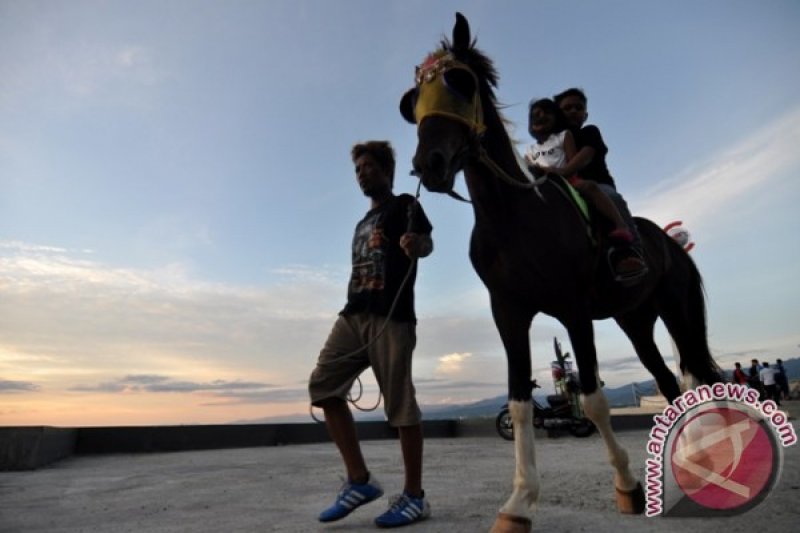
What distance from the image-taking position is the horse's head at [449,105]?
2748 mm

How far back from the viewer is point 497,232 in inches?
128

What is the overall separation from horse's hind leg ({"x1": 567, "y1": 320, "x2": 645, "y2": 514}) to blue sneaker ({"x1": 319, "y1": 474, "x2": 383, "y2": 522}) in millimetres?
1473

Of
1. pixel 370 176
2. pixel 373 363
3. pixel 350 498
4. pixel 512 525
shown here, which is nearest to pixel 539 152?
pixel 370 176

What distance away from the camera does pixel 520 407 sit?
3.30 meters

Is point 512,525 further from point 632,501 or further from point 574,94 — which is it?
point 574,94

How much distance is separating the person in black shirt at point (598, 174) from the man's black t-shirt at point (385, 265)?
1079mm

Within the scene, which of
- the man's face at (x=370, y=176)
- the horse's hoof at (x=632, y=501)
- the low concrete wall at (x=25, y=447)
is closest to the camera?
the horse's hoof at (x=632, y=501)

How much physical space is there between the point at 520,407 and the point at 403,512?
3.06 ft

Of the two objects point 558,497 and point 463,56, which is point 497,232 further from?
point 558,497

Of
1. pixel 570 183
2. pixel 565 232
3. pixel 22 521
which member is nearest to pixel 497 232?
pixel 565 232

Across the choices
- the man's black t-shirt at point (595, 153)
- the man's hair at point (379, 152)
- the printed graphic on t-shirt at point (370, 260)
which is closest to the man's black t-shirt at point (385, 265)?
the printed graphic on t-shirt at point (370, 260)

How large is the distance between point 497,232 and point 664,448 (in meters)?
1.57

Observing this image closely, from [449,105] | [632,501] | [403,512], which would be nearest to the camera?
[449,105]

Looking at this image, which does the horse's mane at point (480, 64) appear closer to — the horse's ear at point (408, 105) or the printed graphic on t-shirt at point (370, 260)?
the horse's ear at point (408, 105)
